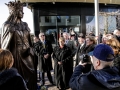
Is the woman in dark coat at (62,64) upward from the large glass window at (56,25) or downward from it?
downward

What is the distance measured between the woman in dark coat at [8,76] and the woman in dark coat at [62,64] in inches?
142

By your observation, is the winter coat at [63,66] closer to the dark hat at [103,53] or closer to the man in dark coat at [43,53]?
the man in dark coat at [43,53]

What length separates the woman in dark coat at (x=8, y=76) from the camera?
221cm

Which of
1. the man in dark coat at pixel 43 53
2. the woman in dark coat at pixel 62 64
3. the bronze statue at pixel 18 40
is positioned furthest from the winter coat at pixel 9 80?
the man in dark coat at pixel 43 53

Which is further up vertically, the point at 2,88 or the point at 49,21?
the point at 49,21

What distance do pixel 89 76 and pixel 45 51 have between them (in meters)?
4.76

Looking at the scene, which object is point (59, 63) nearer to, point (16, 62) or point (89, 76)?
point (16, 62)

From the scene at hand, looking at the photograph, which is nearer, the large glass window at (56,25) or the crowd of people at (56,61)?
the crowd of people at (56,61)

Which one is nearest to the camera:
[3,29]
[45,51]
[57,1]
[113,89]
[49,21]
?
[113,89]

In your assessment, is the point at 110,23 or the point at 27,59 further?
the point at 110,23

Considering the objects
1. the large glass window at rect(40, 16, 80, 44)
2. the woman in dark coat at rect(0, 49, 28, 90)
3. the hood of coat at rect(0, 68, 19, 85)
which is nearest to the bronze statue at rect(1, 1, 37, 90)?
the woman in dark coat at rect(0, 49, 28, 90)

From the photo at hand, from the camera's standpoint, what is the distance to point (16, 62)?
4043mm

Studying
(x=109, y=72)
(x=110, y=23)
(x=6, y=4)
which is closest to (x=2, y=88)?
(x=109, y=72)

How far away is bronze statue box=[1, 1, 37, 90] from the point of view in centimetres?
391
